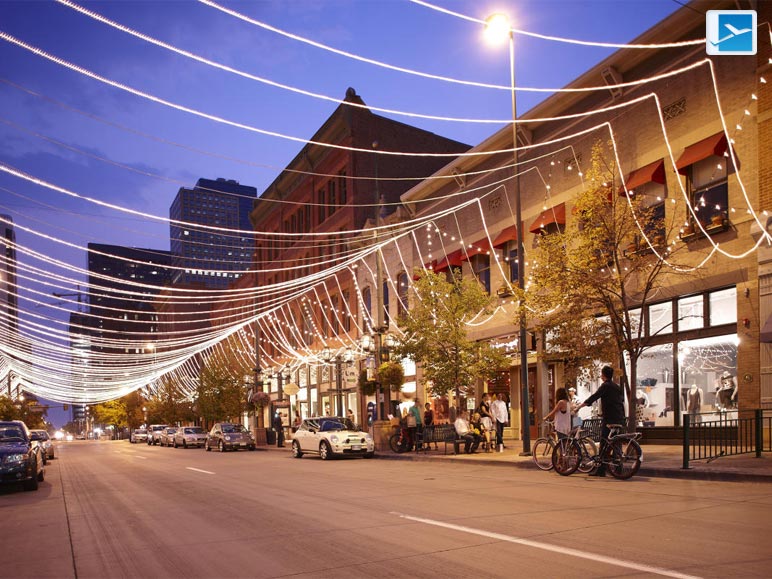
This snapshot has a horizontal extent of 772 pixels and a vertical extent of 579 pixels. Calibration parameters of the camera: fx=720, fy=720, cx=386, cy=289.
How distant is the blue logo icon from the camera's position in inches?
711

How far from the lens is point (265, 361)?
62688mm

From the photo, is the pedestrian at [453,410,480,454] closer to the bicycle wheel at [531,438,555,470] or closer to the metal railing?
the bicycle wheel at [531,438,555,470]

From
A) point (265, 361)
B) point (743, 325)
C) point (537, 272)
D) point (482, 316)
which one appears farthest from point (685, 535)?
point (265, 361)

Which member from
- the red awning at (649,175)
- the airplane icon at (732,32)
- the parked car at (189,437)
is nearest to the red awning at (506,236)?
the red awning at (649,175)

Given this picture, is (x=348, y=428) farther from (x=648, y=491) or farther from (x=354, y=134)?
(x=354, y=134)

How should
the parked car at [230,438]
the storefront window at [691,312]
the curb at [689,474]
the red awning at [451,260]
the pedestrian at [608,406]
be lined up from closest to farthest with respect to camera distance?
the curb at [689,474]
the pedestrian at [608,406]
the storefront window at [691,312]
the red awning at [451,260]
the parked car at [230,438]

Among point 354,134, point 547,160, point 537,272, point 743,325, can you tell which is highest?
point 354,134

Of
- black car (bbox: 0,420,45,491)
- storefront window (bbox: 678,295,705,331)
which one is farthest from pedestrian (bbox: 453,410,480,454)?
black car (bbox: 0,420,45,491)

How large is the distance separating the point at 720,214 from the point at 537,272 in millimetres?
5475

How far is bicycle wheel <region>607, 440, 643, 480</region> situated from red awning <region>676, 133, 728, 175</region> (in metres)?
8.97

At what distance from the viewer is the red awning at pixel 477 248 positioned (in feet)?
99.6

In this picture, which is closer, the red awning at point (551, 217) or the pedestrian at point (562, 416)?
the pedestrian at point (562, 416)

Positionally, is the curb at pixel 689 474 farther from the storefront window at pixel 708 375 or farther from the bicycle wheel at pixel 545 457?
the storefront window at pixel 708 375

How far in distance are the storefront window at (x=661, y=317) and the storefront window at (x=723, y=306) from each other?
1.52 m
